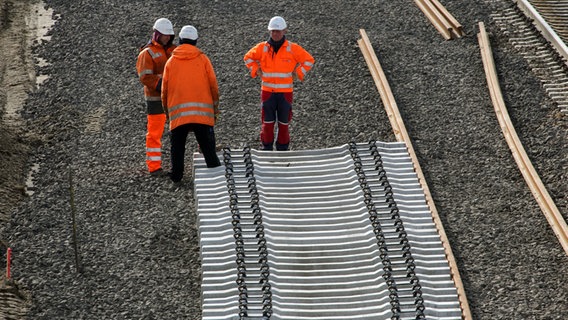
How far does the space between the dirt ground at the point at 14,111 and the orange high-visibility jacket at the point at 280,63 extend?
10.2ft

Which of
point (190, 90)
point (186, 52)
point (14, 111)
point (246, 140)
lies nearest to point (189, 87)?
point (190, 90)

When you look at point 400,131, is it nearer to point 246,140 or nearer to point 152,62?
point 246,140

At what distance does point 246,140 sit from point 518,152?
3.37 meters

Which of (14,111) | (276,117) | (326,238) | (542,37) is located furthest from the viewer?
(542,37)

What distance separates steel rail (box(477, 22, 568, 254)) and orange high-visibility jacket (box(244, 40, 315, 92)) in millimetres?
2697

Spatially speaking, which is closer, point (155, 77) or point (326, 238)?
point (326, 238)

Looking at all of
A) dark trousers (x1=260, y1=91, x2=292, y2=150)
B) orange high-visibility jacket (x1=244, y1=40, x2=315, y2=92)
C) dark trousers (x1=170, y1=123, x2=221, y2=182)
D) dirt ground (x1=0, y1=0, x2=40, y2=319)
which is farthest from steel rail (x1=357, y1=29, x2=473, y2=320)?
dirt ground (x1=0, y1=0, x2=40, y2=319)

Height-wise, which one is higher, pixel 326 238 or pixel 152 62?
pixel 152 62

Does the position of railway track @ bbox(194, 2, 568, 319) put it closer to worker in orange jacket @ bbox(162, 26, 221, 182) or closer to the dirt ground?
worker in orange jacket @ bbox(162, 26, 221, 182)

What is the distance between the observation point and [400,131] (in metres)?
13.5

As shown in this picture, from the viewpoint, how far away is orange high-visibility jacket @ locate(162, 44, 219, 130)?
12023 millimetres

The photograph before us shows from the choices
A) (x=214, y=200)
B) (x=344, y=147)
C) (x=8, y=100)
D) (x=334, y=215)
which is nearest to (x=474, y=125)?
(x=344, y=147)

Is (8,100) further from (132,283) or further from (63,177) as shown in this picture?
(132,283)

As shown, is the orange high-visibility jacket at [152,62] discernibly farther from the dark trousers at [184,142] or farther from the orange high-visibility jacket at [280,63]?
the orange high-visibility jacket at [280,63]
